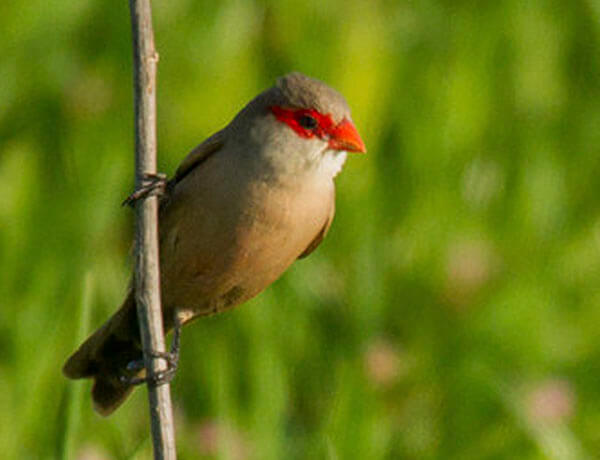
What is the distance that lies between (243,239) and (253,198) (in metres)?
0.09

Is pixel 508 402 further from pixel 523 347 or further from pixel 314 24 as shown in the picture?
pixel 314 24

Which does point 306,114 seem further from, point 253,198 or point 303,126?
point 253,198

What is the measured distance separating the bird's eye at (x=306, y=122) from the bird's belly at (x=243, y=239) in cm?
12

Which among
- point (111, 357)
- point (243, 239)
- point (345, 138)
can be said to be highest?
point (345, 138)

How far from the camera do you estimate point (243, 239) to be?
97.0 inches

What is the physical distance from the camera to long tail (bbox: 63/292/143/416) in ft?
9.84

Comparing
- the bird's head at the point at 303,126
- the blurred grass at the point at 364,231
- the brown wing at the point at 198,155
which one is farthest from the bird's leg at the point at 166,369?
the blurred grass at the point at 364,231

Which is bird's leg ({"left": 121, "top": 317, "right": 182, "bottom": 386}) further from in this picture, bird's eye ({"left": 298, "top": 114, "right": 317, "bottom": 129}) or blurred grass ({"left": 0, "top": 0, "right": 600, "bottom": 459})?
blurred grass ({"left": 0, "top": 0, "right": 600, "bottom": 459})

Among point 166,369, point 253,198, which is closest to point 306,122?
point 253,198

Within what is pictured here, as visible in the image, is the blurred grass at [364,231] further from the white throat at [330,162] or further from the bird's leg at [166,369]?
the white throat at [330,162]

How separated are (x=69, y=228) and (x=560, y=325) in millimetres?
1799

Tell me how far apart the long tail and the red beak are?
675mm

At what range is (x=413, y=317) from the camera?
4789mm

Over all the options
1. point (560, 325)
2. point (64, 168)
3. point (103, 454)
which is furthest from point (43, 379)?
point (560, 325)
